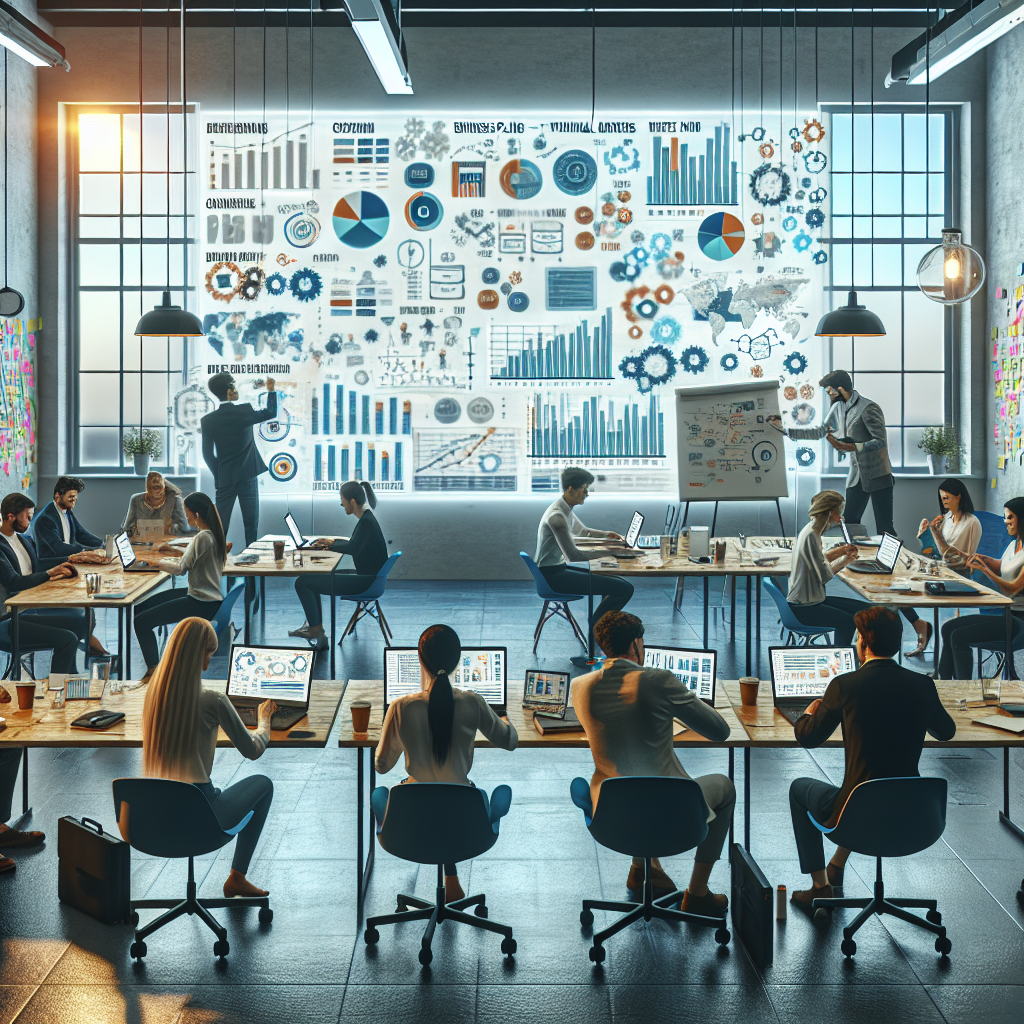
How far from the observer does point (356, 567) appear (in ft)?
25.6

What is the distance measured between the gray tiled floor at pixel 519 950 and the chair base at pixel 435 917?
0.06 metres

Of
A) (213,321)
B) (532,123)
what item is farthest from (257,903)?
(532,123)

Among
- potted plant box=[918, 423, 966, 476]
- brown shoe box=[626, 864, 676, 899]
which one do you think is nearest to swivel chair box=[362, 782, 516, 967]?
brown shoe box=[626, 864, 676, 899]

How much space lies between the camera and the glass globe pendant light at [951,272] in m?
6.08

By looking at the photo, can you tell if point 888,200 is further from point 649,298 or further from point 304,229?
point 304,229

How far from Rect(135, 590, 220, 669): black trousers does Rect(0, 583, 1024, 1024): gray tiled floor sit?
172 cm

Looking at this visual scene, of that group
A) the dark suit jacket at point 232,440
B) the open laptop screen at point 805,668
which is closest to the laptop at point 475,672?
the open laptop screen at point 805,668

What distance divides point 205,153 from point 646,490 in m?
5.64

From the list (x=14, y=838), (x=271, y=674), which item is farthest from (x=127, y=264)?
(x=271, y=674)

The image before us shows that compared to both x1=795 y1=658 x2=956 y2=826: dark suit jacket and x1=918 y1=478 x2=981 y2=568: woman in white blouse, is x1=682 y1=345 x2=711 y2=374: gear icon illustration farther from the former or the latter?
x1=795 y1=658 x2=956 y2=826: dark suit jacket

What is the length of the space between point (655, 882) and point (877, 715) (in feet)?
3.90

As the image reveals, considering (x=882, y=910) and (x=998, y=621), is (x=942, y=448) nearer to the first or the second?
(x=998, y=621)

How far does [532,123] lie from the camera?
1073 cm

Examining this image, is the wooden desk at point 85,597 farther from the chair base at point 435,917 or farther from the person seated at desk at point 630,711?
the person seated at desk at point 630,711
